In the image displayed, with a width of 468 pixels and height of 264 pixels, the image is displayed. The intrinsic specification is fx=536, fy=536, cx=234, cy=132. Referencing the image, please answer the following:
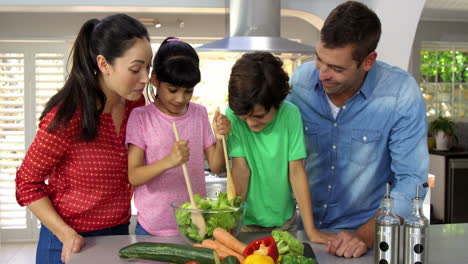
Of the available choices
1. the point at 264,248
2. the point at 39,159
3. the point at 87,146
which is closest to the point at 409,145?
the point at 264,248

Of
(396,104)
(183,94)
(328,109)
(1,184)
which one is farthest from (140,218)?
(1,184)

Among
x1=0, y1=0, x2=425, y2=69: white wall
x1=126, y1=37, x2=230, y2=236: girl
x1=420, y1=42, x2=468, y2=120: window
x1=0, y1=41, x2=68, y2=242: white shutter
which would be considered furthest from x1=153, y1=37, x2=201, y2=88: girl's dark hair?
x1=420, y1=42, x2=468, y2=120: window

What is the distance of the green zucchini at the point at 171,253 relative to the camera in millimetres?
1227

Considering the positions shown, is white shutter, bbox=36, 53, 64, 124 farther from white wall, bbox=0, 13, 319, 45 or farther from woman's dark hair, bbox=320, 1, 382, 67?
woman's dark hair, bbox=320, 1, 382, 67

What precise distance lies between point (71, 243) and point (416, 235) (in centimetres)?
87

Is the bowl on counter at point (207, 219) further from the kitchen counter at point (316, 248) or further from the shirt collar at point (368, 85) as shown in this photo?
the shirt collar at point (368, 85)

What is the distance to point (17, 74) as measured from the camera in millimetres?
6113

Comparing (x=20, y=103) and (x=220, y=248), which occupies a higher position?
(x=20, y=103)

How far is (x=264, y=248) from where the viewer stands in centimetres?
120

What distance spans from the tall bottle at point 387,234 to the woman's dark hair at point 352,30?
1.69 feet

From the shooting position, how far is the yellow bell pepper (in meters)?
1.12

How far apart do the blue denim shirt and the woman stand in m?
0.59

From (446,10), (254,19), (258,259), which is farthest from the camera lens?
(446,10)

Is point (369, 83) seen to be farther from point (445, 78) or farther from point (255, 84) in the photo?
point (445, 78)
